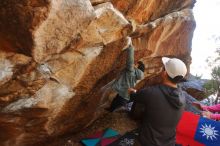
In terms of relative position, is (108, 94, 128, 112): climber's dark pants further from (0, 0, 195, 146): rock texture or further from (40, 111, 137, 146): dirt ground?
(40, 111, 137, 146): dirt ground

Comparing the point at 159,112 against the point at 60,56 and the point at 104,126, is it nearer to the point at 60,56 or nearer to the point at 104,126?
the point at 60,56

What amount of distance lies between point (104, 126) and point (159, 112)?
4197 millimetres

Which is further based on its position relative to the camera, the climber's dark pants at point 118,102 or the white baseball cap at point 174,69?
the climber's dark pants at point 118,102

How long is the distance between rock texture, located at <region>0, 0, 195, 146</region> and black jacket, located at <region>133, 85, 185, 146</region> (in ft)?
5.45

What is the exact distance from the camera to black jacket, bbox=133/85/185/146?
524cm

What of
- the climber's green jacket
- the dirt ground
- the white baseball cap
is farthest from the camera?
the dirt ground

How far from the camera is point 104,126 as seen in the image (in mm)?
9273

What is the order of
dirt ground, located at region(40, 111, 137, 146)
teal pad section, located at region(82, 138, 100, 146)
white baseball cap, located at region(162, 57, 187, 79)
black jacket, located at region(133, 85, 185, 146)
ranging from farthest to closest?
dirt ground, located at region(40, 111, 137, 146) → teal pad section, located at region(82, 138, 100, 146) → black jacket, located at region(133, 85, 185, 146) → white baseball cap, located at region(162, 57, 187, 79)

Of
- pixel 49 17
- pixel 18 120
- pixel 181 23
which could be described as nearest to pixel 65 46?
pixel 49 17

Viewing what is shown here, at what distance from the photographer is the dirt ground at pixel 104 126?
8391mm

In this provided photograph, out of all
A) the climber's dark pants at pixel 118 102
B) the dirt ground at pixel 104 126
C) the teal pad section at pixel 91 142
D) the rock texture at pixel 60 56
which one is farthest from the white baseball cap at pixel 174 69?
the dirt ground at pixel 104 126

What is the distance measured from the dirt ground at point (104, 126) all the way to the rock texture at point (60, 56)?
0.93ft

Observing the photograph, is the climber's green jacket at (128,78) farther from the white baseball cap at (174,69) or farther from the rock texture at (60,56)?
the white baseball cap at (174,69)

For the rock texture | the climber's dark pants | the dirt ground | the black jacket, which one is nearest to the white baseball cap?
the black jacket
